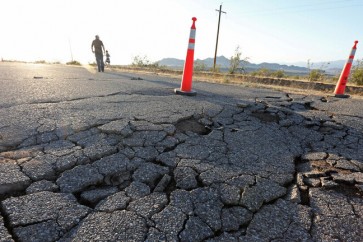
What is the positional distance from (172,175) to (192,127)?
3.53ft

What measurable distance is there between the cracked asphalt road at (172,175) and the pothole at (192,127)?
0.01 m

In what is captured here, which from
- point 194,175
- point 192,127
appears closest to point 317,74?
point 192,127

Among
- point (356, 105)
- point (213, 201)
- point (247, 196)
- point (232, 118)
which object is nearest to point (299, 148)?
point (232, 118)

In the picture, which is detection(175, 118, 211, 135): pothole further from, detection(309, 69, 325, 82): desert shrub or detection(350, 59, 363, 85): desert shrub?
detection(309, 69, 325, 82): desert shrub

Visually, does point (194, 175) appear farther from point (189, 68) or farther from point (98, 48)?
point (98, 48)

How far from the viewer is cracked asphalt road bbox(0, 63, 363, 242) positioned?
1.36 meters

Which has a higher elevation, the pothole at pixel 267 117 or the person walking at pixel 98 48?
the person walking at pixel 98 48

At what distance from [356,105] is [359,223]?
3650mm

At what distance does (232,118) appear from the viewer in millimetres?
3254

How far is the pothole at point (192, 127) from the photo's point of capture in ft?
9.05

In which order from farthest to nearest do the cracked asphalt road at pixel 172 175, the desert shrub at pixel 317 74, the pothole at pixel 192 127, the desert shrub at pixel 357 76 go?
the desert shrub at pixel 317 74, the desert shrub at pixel 357 76, the pothole at pixel 192 127, the cracked asphalt road at pixel 172 175

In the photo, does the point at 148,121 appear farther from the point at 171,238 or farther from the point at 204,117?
the point at 171,238

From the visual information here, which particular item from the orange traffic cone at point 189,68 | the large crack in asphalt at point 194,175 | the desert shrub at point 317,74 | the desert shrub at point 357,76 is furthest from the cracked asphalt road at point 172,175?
the desert shrub at point 317,74

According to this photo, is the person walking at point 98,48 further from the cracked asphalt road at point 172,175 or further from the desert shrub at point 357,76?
the desert shrub at point 357,76
